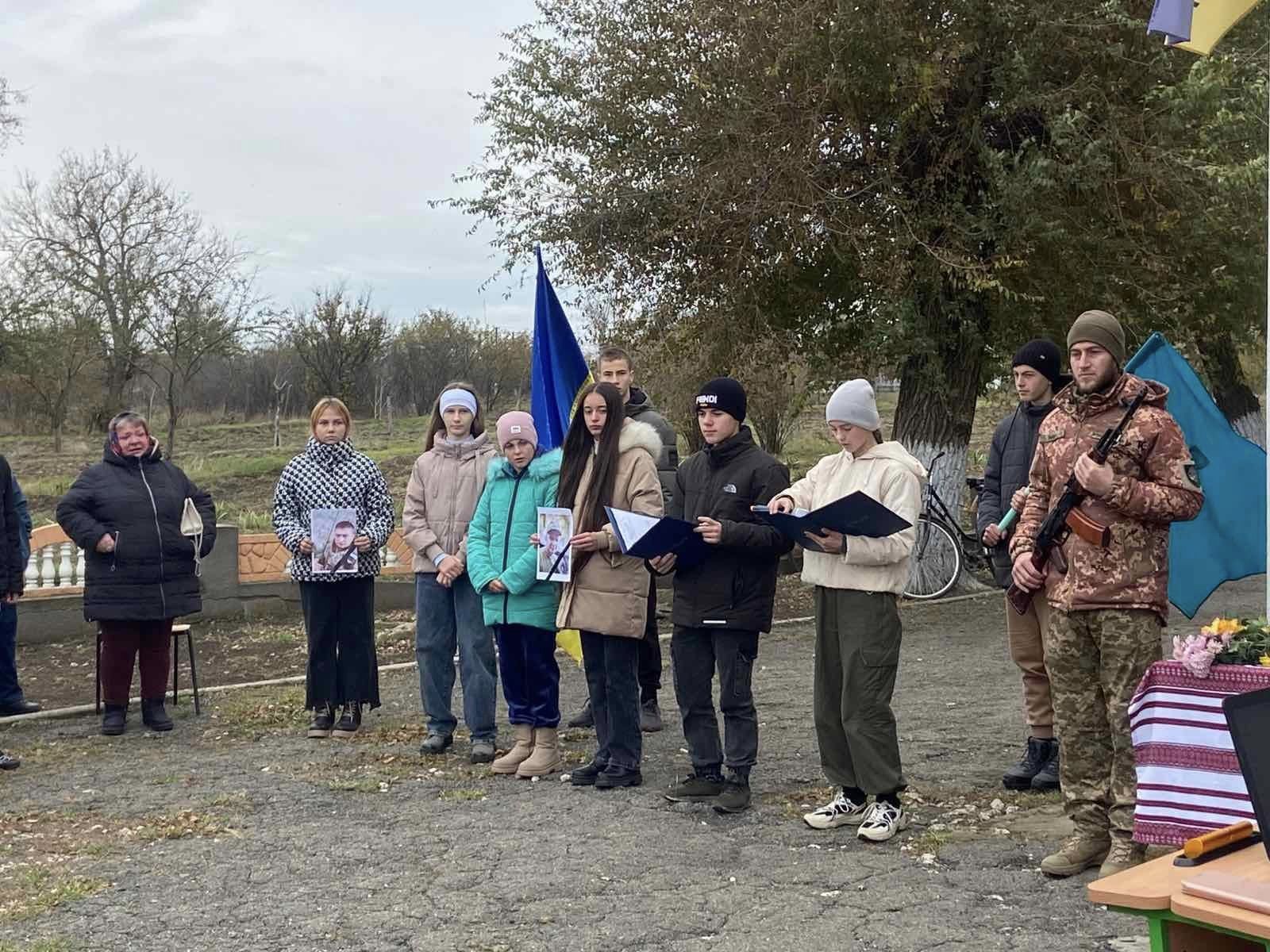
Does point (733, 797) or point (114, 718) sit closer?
point (733, 797)

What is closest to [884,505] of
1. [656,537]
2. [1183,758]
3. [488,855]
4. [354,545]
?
[656,537]

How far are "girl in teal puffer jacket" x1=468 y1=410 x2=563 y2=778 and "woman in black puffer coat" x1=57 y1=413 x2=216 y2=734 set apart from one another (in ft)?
7.64

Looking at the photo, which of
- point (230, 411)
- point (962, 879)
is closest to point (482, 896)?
point (962, 879)

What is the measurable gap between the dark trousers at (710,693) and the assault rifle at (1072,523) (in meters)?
1.51

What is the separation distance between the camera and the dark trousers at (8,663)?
9.20m

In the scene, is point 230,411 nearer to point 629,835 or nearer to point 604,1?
point 604,1

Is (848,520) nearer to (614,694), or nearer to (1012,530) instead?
(1012,530)

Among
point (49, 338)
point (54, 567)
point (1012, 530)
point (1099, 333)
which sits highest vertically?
point (49, 338)

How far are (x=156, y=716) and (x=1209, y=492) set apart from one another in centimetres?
628

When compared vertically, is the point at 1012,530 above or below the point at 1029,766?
above

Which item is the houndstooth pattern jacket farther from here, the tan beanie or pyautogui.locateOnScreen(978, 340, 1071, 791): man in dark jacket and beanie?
the tan beanie

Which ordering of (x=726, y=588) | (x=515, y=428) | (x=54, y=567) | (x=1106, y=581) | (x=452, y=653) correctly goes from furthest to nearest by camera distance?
1. (x=54, y=567)
2. (x=452, y=653)
3. (x=515, y=428)
4. (x=726, y=588)
5. (x=1106, y=581)

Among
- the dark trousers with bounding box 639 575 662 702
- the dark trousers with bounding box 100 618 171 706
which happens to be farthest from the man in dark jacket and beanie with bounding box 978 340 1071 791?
the dark trousers with bounding box 100 618 171 706

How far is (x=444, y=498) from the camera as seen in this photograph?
764 cm
